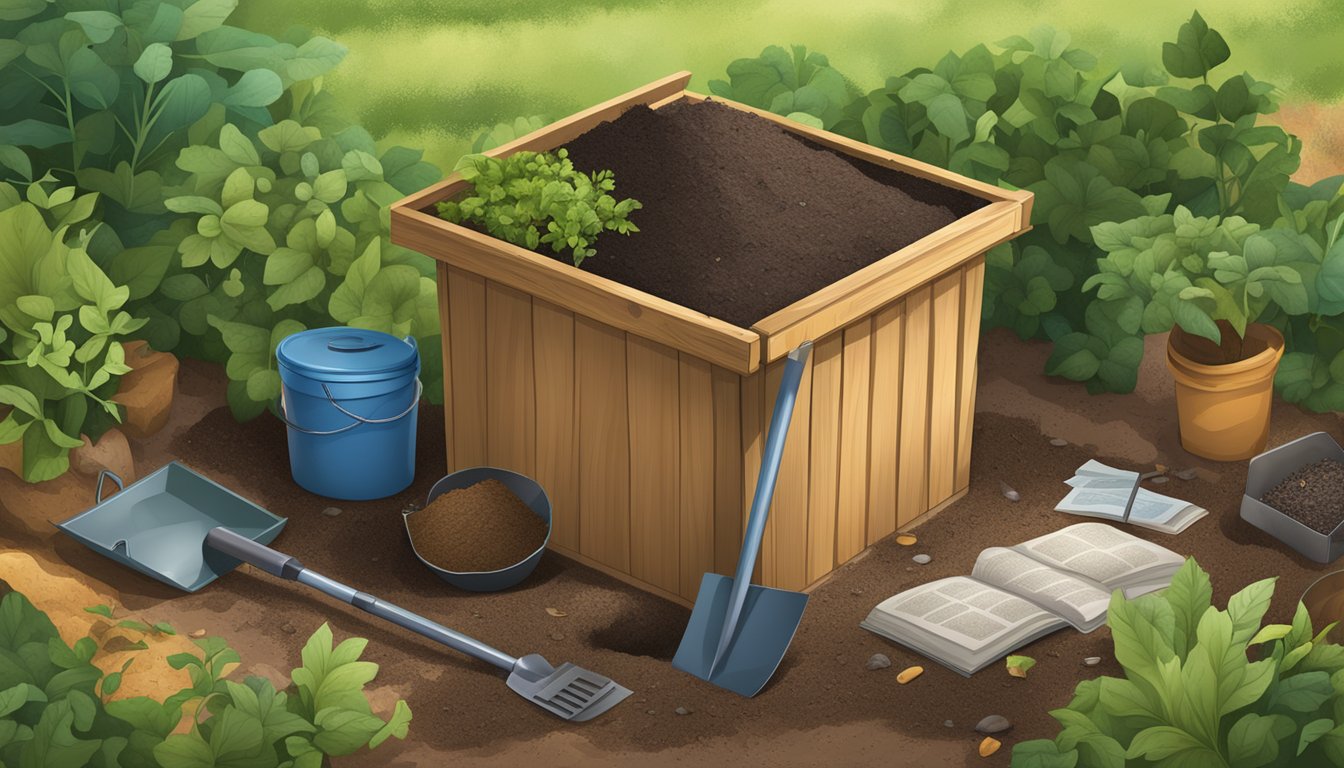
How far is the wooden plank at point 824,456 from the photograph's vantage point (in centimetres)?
546

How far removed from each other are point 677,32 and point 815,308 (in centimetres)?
251

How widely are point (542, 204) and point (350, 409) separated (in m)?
0.94

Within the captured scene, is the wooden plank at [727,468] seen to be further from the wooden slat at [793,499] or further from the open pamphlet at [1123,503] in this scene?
the open pamphlet at [1123,503]

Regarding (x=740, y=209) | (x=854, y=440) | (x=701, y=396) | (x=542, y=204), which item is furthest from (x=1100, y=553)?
(x=542, y=204)

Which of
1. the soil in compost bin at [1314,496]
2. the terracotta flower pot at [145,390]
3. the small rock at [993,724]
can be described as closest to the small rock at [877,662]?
the small rock at [993,724]

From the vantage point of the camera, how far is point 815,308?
5.28 meters

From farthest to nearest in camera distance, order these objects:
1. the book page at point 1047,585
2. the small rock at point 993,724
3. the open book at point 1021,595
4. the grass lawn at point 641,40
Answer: the grass lawn at point 641,40
the book page at point 1047,585
the open book at point 1021,595
the small rock at point 993,724

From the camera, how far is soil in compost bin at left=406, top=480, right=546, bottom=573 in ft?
18.7

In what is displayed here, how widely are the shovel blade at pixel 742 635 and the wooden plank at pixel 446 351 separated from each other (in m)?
1.08

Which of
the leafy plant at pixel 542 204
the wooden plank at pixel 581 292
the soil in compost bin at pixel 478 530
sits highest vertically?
the leafy plant at pixel 542 204

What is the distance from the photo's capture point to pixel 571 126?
6.29 m

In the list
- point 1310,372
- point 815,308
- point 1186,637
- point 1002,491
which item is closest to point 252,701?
point 815,308

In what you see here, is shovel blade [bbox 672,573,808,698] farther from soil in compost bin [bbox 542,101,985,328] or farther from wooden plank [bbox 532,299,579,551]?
soil in compost bin [bbox 542,101,985,328]

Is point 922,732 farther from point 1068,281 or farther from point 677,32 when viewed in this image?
point 677,32
